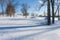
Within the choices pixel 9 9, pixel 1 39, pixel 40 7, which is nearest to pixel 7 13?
pixel 9 9

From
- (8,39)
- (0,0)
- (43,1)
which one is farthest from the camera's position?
(0,0)

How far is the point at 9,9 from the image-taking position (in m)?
37.4

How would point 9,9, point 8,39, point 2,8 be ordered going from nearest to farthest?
point 8,39 < point 2,8 < point 9,9

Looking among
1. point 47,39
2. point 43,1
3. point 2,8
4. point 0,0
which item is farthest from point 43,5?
point 2,8

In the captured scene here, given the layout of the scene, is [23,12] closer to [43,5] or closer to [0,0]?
[0,0]

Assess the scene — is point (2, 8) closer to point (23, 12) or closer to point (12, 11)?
point (12, 11)

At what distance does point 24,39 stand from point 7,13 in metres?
32.6

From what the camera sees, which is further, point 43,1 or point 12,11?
point 12,11

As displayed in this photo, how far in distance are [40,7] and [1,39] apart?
9.45 m

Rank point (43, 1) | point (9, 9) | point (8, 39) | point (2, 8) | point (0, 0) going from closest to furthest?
1. point (8, 39)
2. point (43, 1)
3. point (0, 0)
4. point (2, 8)
5. point (9, 9)

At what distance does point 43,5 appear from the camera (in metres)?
13.1

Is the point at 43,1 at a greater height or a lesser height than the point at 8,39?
greater

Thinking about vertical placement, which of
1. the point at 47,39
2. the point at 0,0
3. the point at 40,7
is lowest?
the point at 47,39

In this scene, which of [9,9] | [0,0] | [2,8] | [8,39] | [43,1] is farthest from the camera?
[9,9]
